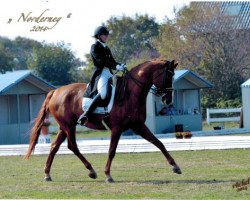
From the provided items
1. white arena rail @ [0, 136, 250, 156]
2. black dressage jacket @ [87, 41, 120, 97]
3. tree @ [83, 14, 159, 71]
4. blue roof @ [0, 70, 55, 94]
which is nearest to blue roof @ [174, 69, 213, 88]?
blue roof @ [0, 70, 55, 94]

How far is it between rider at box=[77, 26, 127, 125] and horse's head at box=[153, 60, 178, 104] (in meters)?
0.73

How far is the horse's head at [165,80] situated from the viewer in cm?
1708

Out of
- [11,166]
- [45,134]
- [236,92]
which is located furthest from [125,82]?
[236,92]

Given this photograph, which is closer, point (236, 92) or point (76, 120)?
point (76, 120)

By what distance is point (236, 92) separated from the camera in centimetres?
6219

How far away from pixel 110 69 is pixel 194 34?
48395 mm

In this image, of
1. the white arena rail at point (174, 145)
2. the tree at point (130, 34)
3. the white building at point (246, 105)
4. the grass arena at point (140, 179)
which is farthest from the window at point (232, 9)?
the grass arena at point (140, 179)

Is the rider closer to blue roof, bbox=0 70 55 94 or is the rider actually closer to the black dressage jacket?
the black dressage jacket

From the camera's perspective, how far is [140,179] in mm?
17016

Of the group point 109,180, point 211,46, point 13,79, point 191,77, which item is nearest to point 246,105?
point 191,77

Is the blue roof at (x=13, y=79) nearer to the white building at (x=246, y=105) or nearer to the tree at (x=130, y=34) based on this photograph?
the white building at (x=246, y=105)

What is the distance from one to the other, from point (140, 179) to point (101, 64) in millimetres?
2542

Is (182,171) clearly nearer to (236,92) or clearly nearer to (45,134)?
(45,134)

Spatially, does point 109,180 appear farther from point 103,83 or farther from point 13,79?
point 13,79
